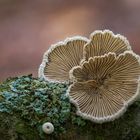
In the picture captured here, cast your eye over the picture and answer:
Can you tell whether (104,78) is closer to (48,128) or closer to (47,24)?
(48,128)

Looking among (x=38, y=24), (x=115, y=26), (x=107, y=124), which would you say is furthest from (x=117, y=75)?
(x=38, y=24)

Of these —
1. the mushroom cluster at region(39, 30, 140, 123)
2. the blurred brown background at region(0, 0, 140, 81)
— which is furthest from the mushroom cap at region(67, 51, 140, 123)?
the blurred brown background at region(0, 0, 140, 81)

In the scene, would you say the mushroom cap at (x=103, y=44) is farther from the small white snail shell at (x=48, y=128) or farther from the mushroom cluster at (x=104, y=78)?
the small white snail shell at (x=48, y=128)

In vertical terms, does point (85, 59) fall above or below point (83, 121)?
above

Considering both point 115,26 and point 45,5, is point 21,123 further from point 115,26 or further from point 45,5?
point 45,5

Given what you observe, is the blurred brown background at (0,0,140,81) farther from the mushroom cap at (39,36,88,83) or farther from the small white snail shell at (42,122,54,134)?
the small white snail shell at (42,122,54,134)

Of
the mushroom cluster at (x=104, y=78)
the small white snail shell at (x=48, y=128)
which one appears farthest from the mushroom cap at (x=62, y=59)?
the small white snail shell at (x=48, y=128)
